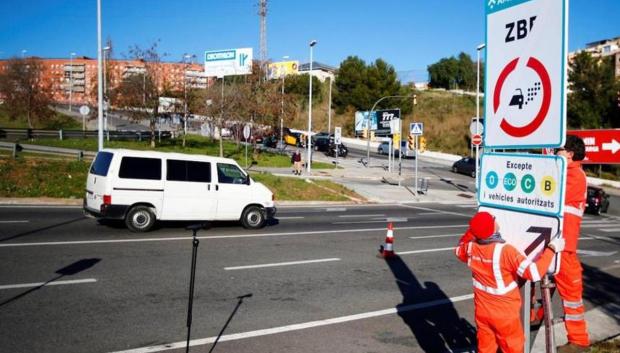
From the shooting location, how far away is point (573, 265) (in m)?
5.94

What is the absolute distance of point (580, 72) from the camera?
55.5m

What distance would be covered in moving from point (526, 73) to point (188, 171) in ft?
37.2

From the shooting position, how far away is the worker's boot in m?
5.67

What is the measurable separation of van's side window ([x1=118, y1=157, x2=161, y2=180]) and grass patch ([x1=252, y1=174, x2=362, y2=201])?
10755mm

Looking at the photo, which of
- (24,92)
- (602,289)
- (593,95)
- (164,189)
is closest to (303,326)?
(602,289)

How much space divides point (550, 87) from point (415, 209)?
21.0 m

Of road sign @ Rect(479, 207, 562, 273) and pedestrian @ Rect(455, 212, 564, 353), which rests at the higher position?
road sign @ Rect(479, 207, 562, 273)

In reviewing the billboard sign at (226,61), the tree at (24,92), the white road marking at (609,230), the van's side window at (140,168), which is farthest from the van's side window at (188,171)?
the billboard sign at (226,61)

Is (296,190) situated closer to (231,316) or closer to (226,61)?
(231,316)

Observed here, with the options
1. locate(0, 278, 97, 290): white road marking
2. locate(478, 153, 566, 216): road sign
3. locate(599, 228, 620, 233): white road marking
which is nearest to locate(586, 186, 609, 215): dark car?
locate(599, 228, 620, 233): white road marking

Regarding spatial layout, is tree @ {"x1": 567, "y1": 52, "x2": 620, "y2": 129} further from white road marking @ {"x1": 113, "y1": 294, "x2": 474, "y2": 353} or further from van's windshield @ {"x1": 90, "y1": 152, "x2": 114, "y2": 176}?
white road marking @ {"x1": 113, "y1": 294, "x2": 474, "y2": 353}

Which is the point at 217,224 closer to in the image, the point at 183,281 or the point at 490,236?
the point at 183,281

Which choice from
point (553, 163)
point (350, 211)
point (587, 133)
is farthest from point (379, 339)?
point (587, 133)

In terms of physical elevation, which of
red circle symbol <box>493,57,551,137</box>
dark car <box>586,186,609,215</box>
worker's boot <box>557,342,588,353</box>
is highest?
red circle symbol <box>493,57,551,137</box>
